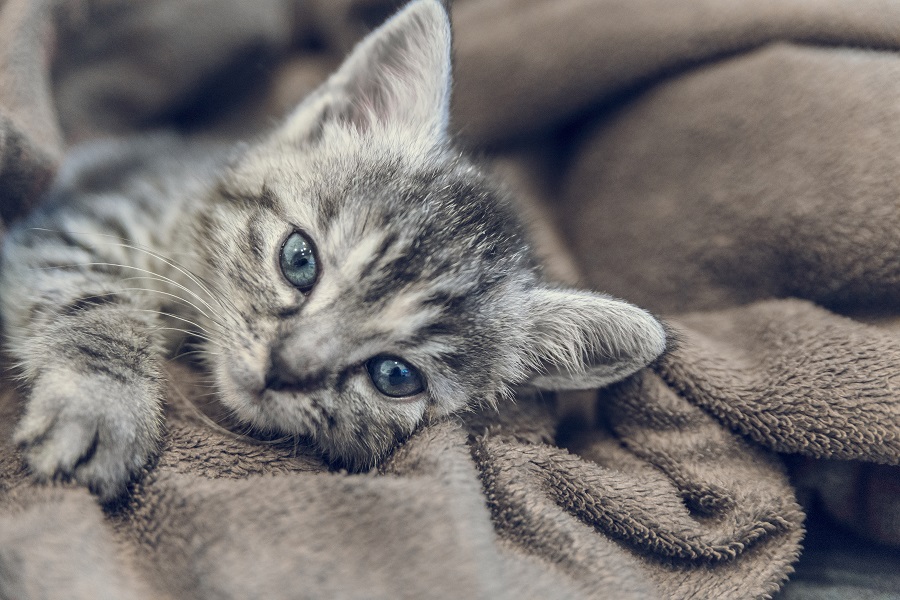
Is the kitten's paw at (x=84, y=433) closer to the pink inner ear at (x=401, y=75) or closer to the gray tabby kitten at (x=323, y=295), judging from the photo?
the gray tabby kitten at (x=323, y=295)

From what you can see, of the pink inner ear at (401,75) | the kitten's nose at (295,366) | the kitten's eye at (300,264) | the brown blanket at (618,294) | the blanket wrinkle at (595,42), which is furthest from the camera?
the blanket wrinkle at (595,42)

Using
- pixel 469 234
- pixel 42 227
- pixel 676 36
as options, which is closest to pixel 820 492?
pixel 469 234

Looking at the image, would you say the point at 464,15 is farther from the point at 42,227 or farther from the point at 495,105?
the point at 42,227

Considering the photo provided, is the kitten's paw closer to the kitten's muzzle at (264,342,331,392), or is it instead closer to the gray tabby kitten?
the gray tabby kitten

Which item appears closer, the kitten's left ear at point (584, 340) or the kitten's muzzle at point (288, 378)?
the kitten's muzzle at point (288, 378)

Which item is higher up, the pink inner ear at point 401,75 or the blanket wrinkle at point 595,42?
the blanket wrinkle at point 595,42

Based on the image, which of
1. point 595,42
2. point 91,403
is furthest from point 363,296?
point 595,42

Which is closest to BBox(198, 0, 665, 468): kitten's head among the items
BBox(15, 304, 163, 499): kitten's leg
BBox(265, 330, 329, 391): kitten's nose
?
BBox(265, 330, 329, 391): kitten's nose

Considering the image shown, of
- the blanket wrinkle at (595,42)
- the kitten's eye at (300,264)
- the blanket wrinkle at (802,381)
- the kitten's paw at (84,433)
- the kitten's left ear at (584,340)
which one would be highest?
the blanket wrinkle at (595,42)

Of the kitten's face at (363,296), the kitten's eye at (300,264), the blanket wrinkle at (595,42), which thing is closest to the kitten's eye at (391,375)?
the kitten's face at (363,296)
